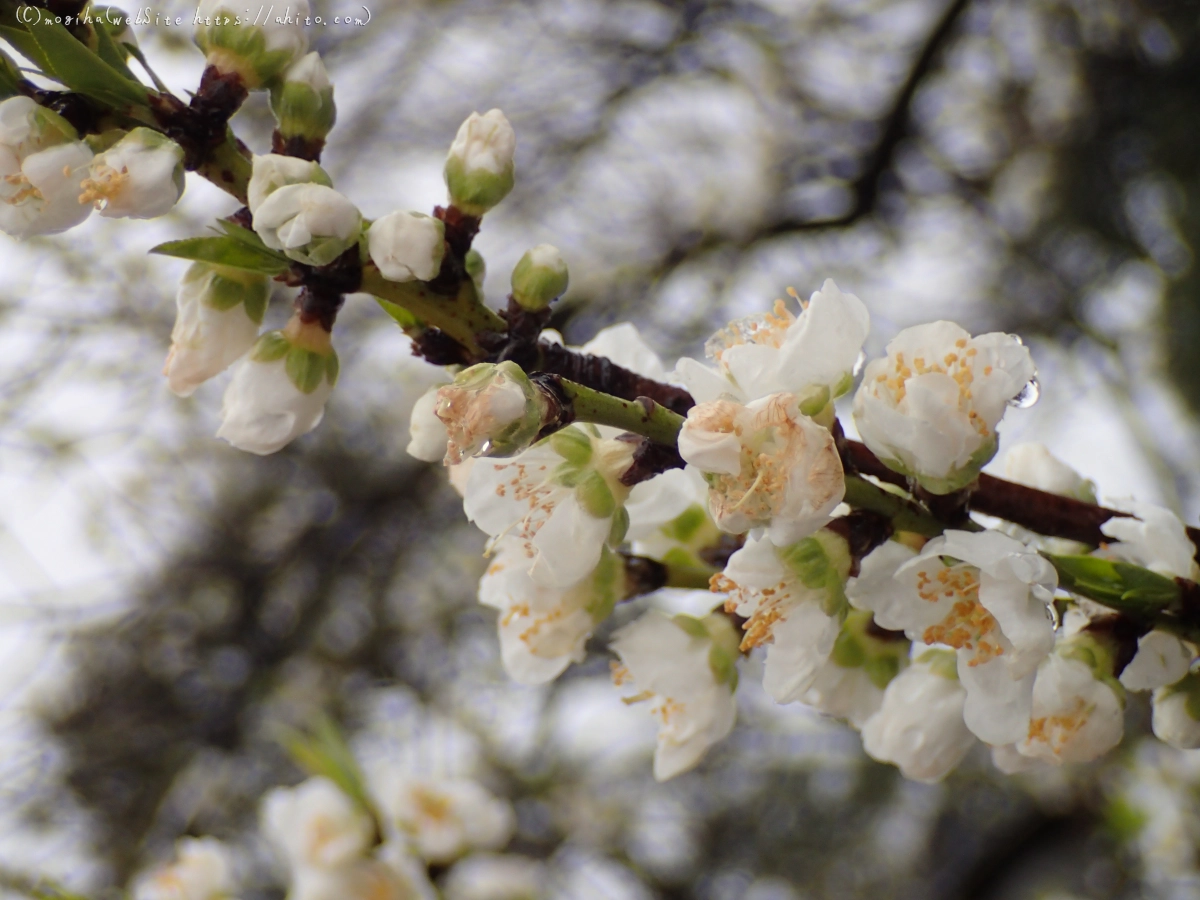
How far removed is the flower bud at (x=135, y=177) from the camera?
0.37m

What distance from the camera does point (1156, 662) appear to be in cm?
44

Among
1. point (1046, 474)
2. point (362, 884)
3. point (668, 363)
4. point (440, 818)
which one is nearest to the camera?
point (1046, 474)

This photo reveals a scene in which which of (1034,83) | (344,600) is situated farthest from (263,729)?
(1034,83)

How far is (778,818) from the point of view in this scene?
2.00 meters

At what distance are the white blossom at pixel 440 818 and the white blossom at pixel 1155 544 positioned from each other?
70cm

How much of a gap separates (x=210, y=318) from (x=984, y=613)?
383 millimetres

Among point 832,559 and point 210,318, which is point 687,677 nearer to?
point 832,559

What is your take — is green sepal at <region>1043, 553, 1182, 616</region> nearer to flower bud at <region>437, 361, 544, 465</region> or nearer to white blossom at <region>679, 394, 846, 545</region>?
white blossom at <region>679, 394, 846, 545</region>

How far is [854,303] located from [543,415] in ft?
0.52

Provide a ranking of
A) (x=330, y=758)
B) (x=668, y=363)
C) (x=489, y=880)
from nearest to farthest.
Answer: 1. (x=330, y=758)
2. (x=489, y=880)
3. (x=668, y=363)

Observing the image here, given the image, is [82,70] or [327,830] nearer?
[82,70]

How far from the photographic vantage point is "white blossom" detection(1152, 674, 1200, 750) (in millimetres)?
460

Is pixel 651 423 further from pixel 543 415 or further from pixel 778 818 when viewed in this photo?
pixel 778 818

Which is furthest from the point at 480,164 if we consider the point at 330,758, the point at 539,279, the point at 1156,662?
the point at 330,758
